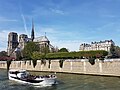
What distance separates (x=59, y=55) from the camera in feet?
215

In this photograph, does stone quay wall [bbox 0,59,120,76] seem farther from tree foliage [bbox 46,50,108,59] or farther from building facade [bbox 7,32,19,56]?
building facade [bbox 7,32,19,56]

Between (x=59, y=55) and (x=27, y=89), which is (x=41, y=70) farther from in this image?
(x=27, y=89)

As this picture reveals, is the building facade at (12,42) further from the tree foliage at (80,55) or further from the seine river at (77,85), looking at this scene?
the seine river at (77,85)

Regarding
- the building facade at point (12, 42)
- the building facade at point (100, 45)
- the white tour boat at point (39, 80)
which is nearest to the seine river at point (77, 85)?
the white tour boat at point (39, 80)

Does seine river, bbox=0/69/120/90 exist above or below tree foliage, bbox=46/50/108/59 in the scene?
below

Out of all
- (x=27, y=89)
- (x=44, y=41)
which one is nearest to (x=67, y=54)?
(x=27, y=89)

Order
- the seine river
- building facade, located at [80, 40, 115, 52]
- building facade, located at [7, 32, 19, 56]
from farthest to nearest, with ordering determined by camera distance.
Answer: building facade, located at [7, 32, 19, 56] < building facade, located at [80, 40, 115, 52] < the seine river

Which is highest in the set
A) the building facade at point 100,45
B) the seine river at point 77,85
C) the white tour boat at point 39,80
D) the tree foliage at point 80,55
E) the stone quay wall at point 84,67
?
the building facade at point 100,45

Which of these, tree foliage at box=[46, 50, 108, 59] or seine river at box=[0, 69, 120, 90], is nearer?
seine river at box=[0, 69, 120, 90]

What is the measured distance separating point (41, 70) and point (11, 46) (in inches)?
4035

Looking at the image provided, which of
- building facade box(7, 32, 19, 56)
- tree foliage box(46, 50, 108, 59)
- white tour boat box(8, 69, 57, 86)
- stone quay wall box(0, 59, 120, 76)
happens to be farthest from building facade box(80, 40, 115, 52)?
white tour boat box(8, 69, 57, 86)

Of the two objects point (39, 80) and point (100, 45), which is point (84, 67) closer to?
point (39, 80)

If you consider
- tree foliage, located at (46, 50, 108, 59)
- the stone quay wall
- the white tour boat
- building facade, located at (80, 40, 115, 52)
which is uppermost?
building facade, located at (80, 40, 115, 52)

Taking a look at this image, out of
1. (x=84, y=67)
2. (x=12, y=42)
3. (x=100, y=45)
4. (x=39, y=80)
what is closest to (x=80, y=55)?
(x=84, y=67)
